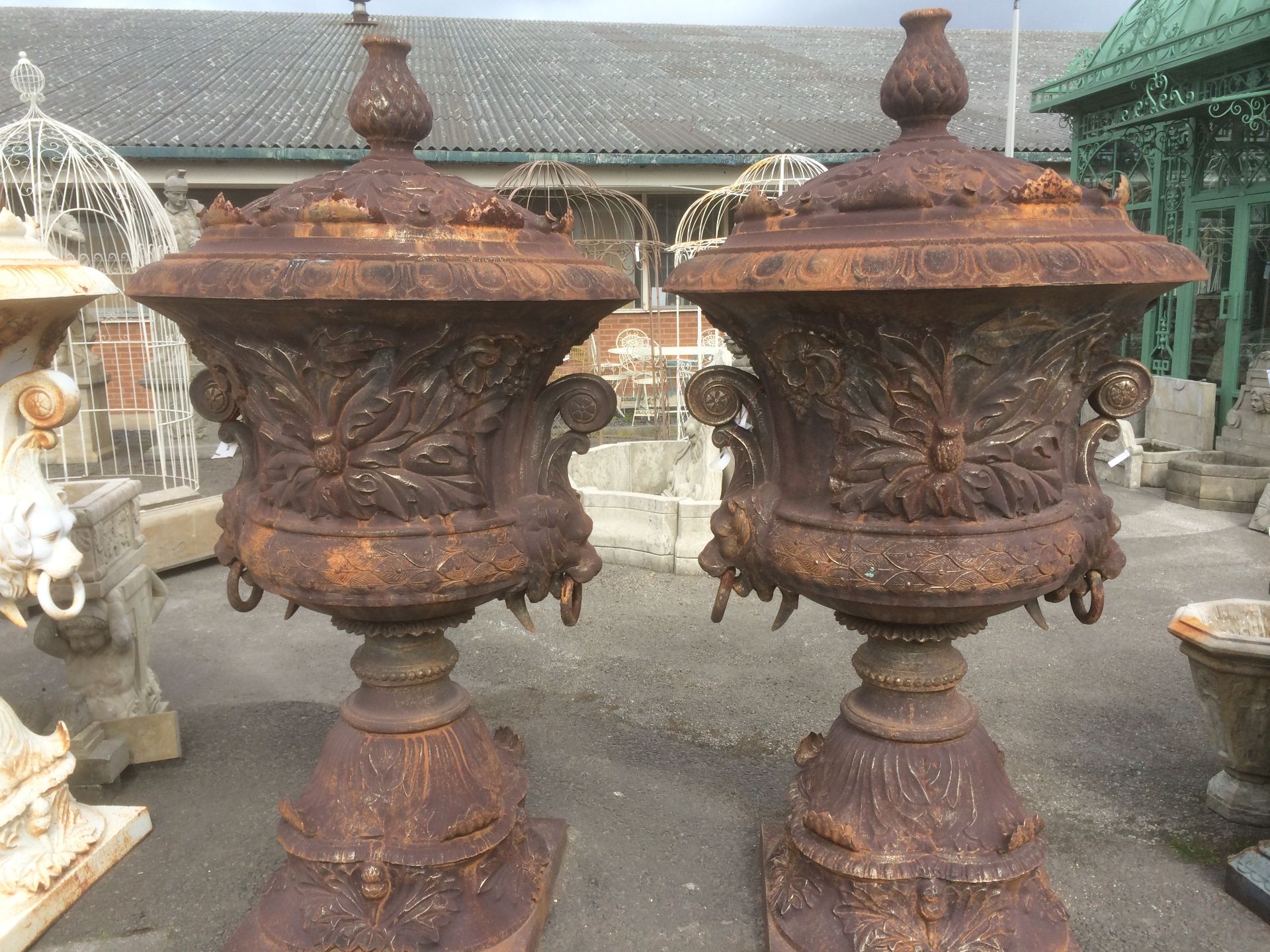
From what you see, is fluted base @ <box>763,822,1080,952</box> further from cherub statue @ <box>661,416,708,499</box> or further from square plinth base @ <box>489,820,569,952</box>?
cherub statue @ <box>661,416,708,499</box>

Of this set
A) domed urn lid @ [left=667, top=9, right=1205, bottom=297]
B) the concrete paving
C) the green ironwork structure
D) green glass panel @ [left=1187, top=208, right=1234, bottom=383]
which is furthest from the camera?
green glass panel @ [left=1187, top=208, right=1234, bottom=383]

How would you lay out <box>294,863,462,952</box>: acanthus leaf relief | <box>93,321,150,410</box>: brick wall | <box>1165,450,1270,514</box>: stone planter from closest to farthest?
<box>294,863,462,952</box>: acanthus leaf relief < <box>1165,450,1270,514</box>: stone planter < <box>93,321,150,410</box>: brick wall

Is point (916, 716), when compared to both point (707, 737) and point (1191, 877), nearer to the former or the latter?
point (1191, 877)

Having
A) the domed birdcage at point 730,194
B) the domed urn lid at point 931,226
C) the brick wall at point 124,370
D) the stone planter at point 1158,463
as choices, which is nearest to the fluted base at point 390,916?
the domed urn lid at point 931,226

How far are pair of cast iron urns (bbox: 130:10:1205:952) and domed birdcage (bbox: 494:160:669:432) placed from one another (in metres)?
5.71

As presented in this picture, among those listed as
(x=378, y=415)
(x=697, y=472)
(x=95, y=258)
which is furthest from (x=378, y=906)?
(x=95, y=258)

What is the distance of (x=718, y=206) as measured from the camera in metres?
9.62

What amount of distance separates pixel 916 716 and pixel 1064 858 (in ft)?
2.31

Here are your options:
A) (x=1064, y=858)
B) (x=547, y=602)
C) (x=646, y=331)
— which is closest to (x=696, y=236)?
(x=646, y=331)

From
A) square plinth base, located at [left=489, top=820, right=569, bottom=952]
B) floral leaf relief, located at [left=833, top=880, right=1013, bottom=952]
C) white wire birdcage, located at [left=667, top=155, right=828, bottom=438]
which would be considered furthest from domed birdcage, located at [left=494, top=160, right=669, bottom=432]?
floral leaf relief, located at [left=833, top=880, right=1013, bottom=952]

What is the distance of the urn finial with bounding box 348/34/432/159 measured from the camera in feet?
6.27

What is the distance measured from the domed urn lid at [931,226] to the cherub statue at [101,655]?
197cm

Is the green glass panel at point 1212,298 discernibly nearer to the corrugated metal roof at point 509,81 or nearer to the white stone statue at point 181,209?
the corrugated metal roof at point 509,81

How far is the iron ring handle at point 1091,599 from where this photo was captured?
198cm
